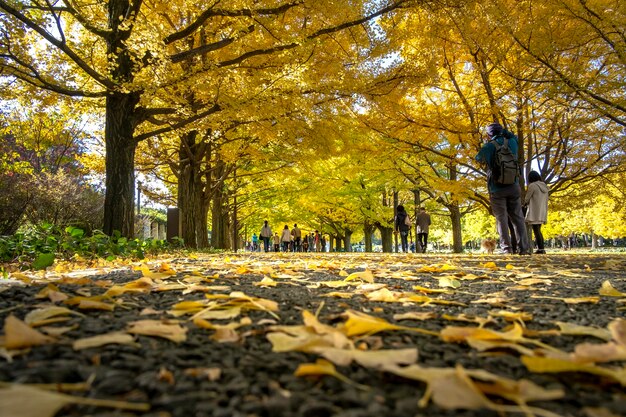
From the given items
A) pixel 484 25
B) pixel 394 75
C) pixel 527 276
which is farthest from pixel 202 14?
pixel 527 276

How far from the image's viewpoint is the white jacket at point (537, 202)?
750cm

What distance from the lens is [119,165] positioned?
7004 mm

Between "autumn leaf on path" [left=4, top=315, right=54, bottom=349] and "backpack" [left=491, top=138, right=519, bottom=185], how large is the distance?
6.14m

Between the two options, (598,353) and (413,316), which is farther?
(413,316)

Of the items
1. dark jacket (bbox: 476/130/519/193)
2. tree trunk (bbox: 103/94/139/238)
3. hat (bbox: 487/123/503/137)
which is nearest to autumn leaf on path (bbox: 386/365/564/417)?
dark jacket (bbox: 476/130/519/193)

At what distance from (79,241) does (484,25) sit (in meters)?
7.35

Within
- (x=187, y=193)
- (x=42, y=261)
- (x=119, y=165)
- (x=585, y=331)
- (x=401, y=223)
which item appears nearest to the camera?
(x=585, y=331)

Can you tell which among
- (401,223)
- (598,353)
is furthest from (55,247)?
(401,223)

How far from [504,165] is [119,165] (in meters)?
6.32

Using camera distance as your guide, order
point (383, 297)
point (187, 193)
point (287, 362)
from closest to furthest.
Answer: point (287, 362)
point (383, 297)
point (187, 193)

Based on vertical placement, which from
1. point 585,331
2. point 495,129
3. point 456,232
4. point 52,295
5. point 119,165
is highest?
point 495,129

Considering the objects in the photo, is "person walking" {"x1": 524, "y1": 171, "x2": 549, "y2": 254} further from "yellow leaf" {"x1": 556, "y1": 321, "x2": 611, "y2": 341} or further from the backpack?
"yellow leaf" {"x1": 556, "y1": 321, "x2": 611, "y2": 341}

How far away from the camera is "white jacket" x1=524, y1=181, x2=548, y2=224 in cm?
750

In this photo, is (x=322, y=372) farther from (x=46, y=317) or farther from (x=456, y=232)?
(x=456, y=232)
